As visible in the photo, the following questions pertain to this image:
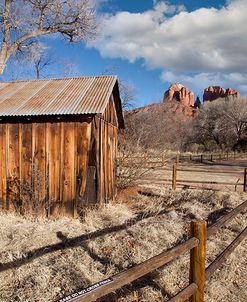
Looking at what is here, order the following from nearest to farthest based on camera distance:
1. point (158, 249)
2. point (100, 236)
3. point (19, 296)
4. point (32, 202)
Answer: point (19, 296) → point (158, 249) → point (100, 236) → point (32, 202)

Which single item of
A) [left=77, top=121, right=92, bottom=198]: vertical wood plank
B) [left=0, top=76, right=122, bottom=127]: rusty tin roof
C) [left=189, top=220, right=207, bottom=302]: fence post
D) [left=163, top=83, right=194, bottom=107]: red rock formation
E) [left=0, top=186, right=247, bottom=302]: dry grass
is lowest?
[left=0, top=186, right=247, bottom=302]: dry grass

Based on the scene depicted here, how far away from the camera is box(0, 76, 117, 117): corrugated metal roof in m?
8.46

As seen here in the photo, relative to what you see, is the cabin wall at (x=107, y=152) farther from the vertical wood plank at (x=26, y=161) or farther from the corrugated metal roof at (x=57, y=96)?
the vertical wood plank at (x=26, y=161)

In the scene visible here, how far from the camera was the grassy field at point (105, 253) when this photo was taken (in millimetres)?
4590

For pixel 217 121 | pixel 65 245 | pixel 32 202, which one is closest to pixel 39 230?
pixel 65 245

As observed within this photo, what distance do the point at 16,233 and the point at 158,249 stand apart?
3097 millimetres

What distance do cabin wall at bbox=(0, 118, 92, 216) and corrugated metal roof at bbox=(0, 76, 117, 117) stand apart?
385 mm

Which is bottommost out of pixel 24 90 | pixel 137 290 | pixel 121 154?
pixel 137 290

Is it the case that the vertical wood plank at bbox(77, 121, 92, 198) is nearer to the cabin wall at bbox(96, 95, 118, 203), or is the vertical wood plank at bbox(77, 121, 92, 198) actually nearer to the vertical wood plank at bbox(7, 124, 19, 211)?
the cabin wall at bbox(96, 95, 118, 203)

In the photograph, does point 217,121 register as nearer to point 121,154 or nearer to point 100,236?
point 121,154

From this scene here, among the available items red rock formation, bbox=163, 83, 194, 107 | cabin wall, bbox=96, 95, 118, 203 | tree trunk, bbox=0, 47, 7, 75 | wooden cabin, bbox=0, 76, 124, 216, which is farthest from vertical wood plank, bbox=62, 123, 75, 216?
red rock formation, bbox=163, 83, 194, 107

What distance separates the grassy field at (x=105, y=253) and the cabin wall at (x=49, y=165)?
58 cm

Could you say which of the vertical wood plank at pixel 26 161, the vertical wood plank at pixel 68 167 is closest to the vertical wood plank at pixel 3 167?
the vertical wood plank at pixel 26 161

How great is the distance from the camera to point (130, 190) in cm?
1254
